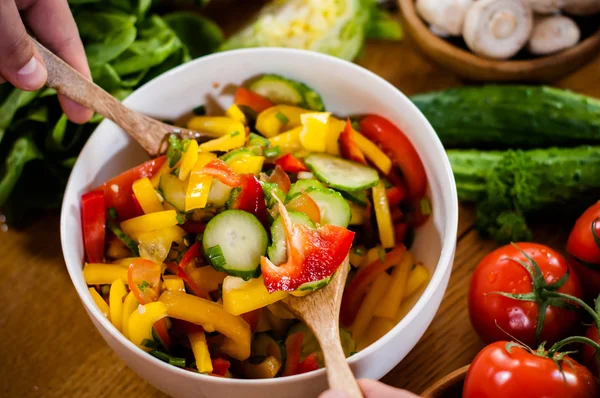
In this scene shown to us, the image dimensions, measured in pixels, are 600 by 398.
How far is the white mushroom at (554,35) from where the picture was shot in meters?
1.88

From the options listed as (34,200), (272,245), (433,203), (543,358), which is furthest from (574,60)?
(34,200)

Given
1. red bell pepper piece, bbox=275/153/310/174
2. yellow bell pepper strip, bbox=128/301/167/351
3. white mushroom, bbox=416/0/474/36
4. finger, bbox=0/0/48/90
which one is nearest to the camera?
finger, bbox=0/0/48/90

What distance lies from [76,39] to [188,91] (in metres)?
0.30

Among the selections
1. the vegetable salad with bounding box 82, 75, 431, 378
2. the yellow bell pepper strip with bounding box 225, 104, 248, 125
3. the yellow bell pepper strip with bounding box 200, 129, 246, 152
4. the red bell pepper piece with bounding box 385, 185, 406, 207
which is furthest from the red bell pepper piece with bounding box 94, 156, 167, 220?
the red bell pepper piece with bounding box 385, 185, 406, 207

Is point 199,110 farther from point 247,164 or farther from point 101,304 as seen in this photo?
point 101,304

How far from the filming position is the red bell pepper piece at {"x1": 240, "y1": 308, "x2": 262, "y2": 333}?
1324 millimetres

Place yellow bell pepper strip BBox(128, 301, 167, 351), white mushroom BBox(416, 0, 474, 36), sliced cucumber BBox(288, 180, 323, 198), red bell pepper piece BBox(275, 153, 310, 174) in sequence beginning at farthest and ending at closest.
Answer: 1. white mushroom BBox(416, 0, 474, 36)
2. red bell pepper piece BBox(275, 153, 310, 174)
3. sliced cucumber BBox(288, 180, 323, 198)
4. yellow bell pepper strip BBox(128, 301, 167, 351)

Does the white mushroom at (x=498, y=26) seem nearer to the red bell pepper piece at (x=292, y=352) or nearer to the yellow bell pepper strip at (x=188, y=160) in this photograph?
the yellow bell pepper strip at (x=188, y=160)

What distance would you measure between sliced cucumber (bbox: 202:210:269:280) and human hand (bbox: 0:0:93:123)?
463mm

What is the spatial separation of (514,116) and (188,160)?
0.96 meters

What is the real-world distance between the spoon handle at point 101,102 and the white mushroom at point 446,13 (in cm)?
92

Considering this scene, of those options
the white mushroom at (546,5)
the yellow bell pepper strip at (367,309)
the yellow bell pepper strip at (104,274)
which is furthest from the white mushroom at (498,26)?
the yellow bell pepper strip at (104,274)

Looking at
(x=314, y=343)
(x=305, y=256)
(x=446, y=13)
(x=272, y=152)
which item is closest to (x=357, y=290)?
(x=314, y=343)

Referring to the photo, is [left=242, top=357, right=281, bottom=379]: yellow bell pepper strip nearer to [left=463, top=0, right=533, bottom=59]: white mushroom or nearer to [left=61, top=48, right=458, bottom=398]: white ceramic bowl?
[left=61, top=48, right=458, bottom=398]: white ceramic bowl
